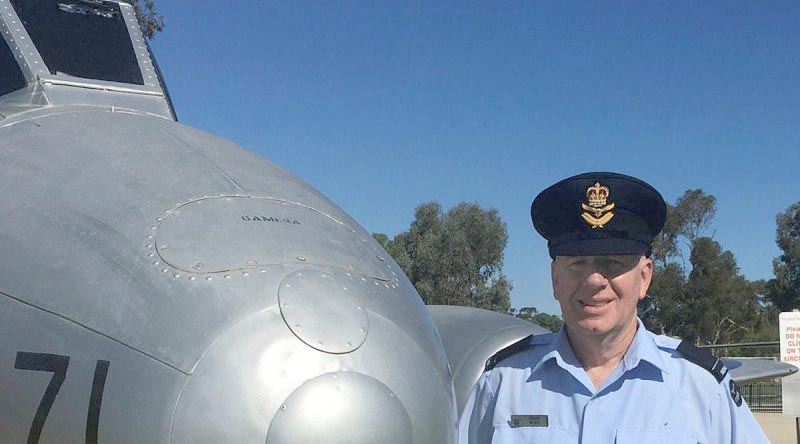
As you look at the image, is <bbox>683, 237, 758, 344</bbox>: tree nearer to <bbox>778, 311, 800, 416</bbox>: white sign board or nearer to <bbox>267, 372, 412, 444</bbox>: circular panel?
<bbox>778, 311, 800, 416</bbox>: white sign board

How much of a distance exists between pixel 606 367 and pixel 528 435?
13.2 inches

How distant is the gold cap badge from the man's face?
0.41ft

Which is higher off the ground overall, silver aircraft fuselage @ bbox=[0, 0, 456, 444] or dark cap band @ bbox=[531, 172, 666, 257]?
dark cap band @ bbox=[531, 172, 666, 257]

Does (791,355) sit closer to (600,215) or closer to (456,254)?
(600,215)

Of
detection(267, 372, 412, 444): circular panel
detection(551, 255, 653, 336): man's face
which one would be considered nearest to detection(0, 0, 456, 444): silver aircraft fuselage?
detection(267, 372, 412, 444): circular panel

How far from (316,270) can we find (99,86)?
277cm

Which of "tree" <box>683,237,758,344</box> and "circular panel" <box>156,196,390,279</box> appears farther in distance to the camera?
"tree" <box>683,237,758,344</box>

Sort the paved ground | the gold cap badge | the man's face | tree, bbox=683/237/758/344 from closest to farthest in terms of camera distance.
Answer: the man's face
the gold cap badge
the paved ground
tree, bbox=683/237/758/344

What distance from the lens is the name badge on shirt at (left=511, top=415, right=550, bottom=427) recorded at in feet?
8.78

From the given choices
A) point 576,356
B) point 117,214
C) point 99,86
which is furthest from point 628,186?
point 99,86

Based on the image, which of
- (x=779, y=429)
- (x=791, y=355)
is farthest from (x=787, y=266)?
(x=791, y=355)

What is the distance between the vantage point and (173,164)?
3.93m

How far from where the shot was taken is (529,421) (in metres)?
2.70

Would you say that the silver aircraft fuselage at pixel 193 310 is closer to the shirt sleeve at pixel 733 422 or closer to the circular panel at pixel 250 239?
the circular panel at pixel 250 239
